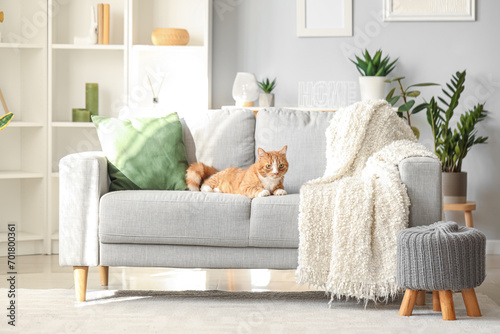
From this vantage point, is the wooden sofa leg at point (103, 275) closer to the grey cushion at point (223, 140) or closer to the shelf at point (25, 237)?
the grey cushion at point (223, 140)

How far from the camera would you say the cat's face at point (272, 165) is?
3.24 metres

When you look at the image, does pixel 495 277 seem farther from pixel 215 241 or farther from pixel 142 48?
pixel 142 48

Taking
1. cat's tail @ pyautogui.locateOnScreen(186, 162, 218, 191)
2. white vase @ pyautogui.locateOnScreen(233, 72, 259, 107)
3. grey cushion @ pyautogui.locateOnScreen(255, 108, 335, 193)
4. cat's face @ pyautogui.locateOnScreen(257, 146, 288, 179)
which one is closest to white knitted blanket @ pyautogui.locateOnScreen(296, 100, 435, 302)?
cat's face @ pyautogui.locateOnScreen(257, 146, 288, 179)

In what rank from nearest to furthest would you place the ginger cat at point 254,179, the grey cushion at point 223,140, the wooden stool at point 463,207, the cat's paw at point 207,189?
1. the ginger cat at point 254,179
2. the cat's paw at point 207,189
3. the grey cushion at point 223,140
4. the wooden stool at point 463,207

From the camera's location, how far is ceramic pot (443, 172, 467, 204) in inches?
174

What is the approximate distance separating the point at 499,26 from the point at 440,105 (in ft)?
2.10

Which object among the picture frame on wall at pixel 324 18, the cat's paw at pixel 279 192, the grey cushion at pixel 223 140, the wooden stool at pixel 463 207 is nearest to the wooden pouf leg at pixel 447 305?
the cat's paw at pixel 279 192

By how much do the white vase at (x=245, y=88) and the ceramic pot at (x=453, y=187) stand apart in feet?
4.30

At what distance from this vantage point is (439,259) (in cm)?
272

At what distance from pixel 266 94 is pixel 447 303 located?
2.21 m

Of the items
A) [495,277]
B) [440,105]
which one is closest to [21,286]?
[495,277]

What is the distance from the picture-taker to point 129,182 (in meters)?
3.44

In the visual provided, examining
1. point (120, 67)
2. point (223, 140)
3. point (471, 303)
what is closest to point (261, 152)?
point (223, 140)

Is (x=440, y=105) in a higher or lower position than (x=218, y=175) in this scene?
higher
